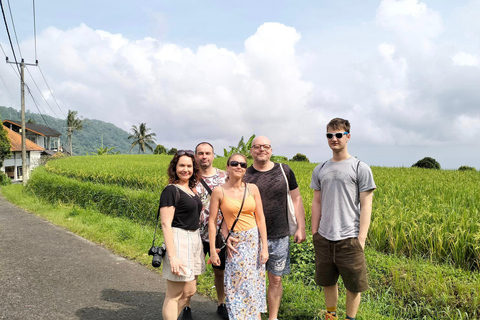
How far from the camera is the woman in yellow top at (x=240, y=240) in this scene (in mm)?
3213

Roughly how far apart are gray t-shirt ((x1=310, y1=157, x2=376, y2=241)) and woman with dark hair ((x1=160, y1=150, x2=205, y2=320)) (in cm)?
122

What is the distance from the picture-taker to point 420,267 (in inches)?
172

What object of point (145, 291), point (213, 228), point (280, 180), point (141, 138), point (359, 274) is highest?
point (141, 138)

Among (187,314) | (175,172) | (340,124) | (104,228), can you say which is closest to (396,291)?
(340,124)

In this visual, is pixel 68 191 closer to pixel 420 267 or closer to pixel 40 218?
pixel 40 218

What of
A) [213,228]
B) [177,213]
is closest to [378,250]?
[213,228]

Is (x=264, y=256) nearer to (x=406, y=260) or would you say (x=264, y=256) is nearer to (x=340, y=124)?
(x=340, y=124)

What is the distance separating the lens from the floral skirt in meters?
3.23

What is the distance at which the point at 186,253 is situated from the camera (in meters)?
3.18

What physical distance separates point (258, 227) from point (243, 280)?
503mm

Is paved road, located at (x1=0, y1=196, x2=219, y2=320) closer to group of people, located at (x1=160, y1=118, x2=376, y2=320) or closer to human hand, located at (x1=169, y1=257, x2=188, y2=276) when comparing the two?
group of people, located at (x1=160, y1=118, x2=376, y2=320)

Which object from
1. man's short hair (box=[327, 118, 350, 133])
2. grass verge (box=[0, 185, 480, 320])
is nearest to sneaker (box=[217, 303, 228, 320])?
grass verge (box=[0, 185, 480, 320])

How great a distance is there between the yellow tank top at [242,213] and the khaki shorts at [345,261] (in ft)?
2.21

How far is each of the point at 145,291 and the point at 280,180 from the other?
9.16 ft
